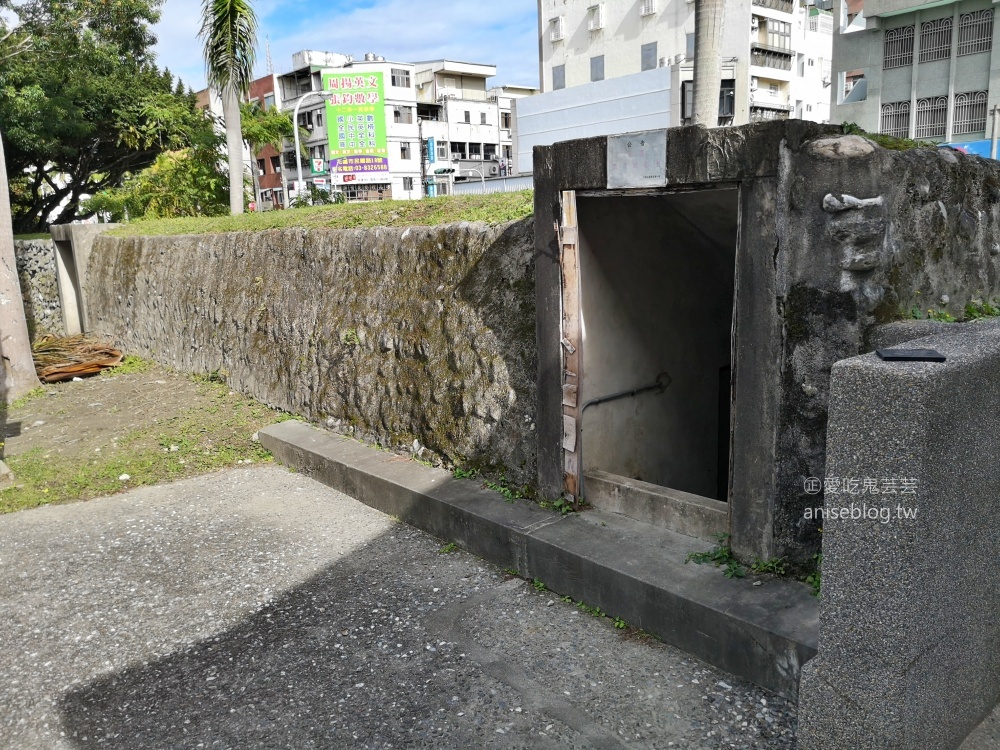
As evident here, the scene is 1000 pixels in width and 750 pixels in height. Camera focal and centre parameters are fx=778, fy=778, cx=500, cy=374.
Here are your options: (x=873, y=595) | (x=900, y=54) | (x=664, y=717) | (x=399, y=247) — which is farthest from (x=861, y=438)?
(x=900, y=54)

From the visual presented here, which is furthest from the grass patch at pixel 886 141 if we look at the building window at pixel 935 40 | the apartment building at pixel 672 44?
the apartment building at pixel 672 44

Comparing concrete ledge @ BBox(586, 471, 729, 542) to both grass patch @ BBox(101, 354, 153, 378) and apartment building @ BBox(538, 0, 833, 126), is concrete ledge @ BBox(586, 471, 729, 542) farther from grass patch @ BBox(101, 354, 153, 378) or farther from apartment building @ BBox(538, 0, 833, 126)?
apartment building @ BBox(538, 0, 833, 126)

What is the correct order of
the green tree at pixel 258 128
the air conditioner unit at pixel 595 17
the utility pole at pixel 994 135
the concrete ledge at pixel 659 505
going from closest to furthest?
the concrete ledge at pixel 659 505 → the green tree at pixel 258 128 → the utility pole at pixel 994 135 → the air conditioner unit at pixel 595 17

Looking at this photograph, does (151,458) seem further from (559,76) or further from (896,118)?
(559,76)

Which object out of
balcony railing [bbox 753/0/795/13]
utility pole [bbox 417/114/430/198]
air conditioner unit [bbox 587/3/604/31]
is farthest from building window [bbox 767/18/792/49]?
utility pole [bbox 417/114/430/198]

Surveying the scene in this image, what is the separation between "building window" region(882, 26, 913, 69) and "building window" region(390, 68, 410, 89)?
3364cm

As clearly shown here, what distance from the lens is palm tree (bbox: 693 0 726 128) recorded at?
8672mm

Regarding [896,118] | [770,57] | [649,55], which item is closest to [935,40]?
[896,118]

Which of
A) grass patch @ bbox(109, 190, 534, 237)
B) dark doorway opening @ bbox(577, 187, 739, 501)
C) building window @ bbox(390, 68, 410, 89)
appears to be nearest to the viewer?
dark doorway opening @ bbox(577, 187, 739, 501)

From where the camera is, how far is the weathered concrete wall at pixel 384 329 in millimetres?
5719

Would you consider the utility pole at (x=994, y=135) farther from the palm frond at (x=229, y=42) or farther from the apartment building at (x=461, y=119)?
the apartment building at (x=461, y=119)

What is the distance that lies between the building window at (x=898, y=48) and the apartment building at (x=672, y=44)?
11.0 metres

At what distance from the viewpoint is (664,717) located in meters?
3.55

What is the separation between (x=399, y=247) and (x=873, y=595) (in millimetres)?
5033
